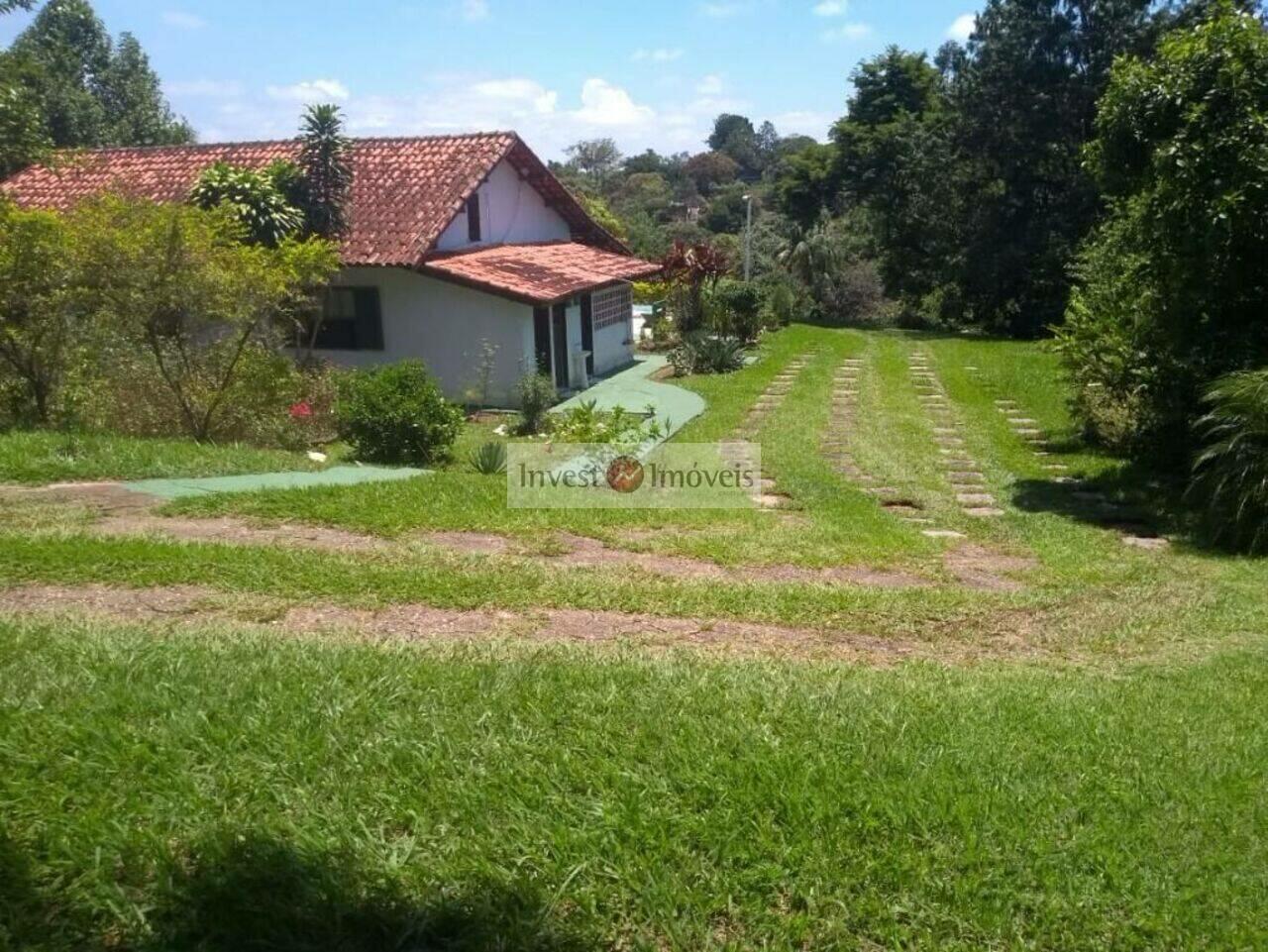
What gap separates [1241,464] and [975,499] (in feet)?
8.62

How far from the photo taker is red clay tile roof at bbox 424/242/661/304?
1853 cm

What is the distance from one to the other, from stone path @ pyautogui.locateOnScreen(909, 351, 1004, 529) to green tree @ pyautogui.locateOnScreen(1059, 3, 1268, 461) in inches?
82.9

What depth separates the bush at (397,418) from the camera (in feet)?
40.8

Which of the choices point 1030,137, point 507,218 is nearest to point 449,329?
point 507,218

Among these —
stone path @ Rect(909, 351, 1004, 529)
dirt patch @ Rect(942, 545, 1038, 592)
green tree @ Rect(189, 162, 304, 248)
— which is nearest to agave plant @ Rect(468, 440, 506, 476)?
stone path @ Rect(909, 351, 1004, 529)

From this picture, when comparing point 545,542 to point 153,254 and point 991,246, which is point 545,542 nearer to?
point 153,254

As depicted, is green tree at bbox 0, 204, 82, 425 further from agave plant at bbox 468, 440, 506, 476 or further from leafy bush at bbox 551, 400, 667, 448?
leafy bush at bbox 551, 400, 667, 448

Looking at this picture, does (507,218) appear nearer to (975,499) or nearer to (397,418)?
(397,418)

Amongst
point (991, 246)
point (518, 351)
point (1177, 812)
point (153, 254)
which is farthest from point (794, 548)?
point (991, 246)

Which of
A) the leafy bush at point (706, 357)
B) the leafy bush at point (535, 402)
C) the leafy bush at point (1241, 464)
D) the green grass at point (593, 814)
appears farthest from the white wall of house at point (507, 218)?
the green grass at point (593, 814)

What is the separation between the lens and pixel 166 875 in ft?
10.4

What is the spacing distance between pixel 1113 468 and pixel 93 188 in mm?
19502

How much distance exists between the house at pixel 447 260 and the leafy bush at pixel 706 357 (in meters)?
1.88

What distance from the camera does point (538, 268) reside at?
68.2ft
